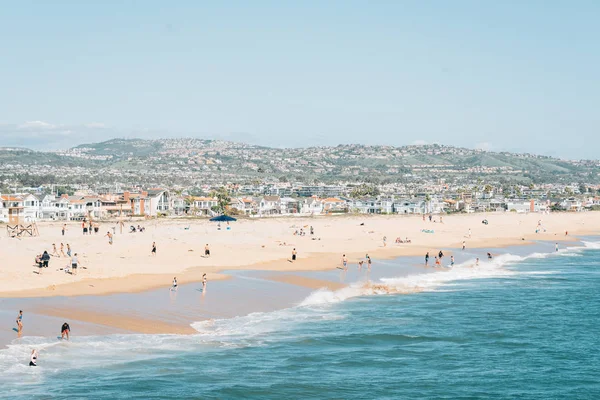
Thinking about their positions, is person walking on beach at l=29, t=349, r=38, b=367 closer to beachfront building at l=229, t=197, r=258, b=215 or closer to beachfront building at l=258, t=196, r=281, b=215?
beachfront building at l=229, t=197, r=258, b=215

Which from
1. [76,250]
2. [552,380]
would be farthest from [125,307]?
[76,250]

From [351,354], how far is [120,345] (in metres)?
7.14

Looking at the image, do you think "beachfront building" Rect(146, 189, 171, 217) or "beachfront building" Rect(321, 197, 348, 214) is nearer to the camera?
"beachfront building" Rect(146, 189, 171, 217)

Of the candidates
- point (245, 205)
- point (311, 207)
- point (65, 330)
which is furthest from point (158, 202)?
point (65, 330)

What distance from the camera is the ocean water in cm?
1792

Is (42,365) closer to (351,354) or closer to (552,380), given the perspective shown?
(351,354)

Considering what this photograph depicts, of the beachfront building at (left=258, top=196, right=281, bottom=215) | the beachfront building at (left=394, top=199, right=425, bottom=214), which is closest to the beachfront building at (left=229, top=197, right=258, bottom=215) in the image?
the beachfront building at (left=258, top=196, right=281, bottom=215)

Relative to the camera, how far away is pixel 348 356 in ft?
Answer: 70.8

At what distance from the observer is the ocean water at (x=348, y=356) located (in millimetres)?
17922

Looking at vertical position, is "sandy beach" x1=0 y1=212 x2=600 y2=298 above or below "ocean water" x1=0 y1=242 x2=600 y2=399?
above

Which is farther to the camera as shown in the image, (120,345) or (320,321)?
(320,321)

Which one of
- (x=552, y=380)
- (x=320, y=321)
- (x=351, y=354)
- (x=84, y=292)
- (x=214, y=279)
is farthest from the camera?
(x=214, y=279)

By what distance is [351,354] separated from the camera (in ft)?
71.6

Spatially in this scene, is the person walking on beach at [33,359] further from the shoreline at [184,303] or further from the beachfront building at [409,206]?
the beachfront building at [409,206]
